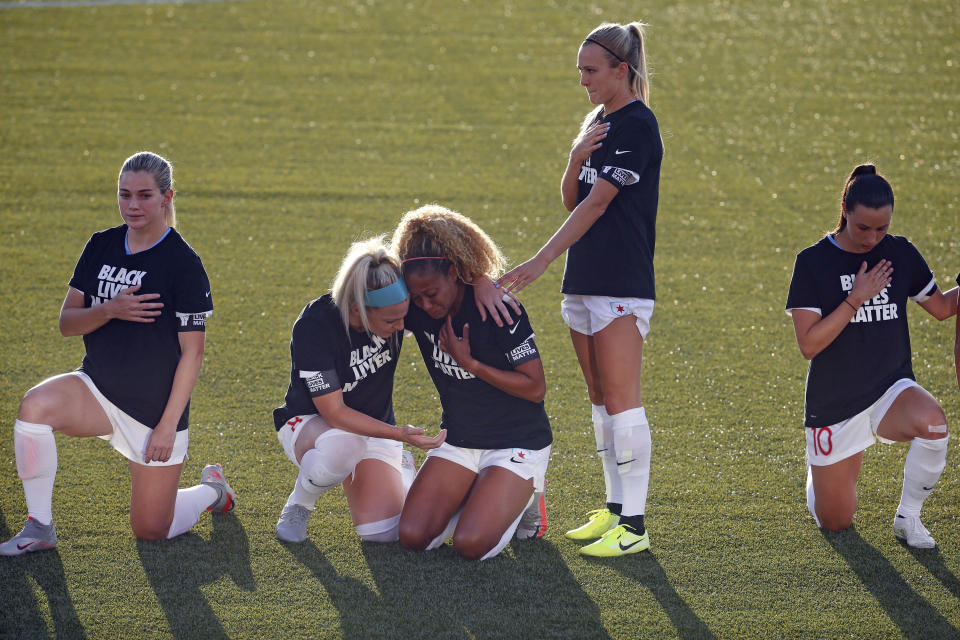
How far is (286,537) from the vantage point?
4.11 meters

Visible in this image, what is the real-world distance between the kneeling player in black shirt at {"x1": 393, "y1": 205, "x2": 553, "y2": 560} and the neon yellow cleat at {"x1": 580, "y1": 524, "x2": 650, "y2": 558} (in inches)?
10.4

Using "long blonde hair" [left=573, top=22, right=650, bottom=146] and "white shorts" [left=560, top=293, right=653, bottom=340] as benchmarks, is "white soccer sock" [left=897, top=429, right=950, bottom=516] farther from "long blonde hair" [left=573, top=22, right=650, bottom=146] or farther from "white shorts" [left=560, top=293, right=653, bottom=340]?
"long blonde hair" [left=573, top=22, right=650, bottom=146]

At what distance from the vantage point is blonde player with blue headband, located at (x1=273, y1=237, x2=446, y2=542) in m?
3.90

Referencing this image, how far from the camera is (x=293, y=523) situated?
414 cm

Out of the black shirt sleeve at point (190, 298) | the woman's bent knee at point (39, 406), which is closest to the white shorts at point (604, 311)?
the black shirt sleeve at point (190, 298)

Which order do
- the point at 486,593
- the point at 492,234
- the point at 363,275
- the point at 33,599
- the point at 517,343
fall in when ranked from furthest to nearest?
the point at 492,234 < the point at 517,343 < the point at 363,275 < the point at 486,593 < the point at 33,599

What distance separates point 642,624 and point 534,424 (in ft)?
3.00

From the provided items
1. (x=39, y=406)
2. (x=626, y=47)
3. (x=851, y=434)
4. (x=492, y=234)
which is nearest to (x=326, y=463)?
(x=39, y=406)

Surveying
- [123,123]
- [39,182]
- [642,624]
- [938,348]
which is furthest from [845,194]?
[123,123]

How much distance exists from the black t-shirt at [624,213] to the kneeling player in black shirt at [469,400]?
1.16 feet

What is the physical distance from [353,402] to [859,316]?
208cm

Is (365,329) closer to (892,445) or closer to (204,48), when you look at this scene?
(892,445)

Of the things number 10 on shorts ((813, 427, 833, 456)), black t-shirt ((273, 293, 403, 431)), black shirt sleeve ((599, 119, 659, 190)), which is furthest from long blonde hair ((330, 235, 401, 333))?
number 10 on shorts ((813, 427, 833, 456))

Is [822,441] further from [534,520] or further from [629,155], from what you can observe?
[629,155]
